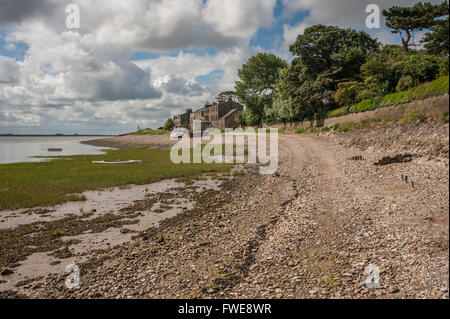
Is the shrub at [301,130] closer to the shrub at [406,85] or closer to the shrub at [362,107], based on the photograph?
the shrub at [362,107]

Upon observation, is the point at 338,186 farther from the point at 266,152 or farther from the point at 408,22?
the point at 266,152

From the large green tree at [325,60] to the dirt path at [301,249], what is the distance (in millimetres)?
29427

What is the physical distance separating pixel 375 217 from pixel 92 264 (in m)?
10.2

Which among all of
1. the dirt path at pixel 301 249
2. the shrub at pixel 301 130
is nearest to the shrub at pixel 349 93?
the shrub at pixel 301 130

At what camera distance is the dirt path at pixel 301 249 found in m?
5.91

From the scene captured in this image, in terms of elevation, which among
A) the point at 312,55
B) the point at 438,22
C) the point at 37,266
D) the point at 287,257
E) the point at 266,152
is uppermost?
the point at 312,55

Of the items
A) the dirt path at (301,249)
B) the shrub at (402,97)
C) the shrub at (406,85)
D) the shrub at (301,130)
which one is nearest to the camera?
the dirt path at (301,249)

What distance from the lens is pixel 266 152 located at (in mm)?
33906

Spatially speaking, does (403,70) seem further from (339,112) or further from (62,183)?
(62,183)

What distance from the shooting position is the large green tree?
39.3 meters

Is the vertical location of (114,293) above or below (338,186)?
below

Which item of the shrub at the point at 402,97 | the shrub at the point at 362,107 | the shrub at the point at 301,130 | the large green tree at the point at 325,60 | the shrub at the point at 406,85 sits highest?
the large green tree at the point at 325,60
